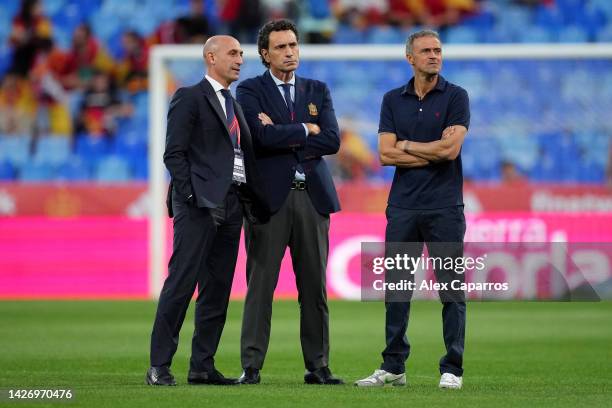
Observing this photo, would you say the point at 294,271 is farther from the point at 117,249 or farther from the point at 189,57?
the point at 189,57

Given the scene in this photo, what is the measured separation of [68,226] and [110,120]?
4193 millimetres

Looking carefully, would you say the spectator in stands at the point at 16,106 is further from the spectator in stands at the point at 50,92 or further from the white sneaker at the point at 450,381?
the white sneaker at the point at 450,381

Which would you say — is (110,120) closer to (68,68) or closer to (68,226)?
(68,68)

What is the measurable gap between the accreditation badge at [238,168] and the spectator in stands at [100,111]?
43.3 ft

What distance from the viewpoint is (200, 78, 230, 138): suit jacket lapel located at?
7.98 m

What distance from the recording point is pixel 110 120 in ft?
69.5

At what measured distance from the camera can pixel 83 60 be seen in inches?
877

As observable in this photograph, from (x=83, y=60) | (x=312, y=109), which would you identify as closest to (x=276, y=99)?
(x=312, y=109)

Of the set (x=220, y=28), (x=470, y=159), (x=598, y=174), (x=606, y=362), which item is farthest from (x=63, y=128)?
(x=606, y=362)

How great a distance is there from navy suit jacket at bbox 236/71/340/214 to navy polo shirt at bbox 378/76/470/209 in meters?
0.52

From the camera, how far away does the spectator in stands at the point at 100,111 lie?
2109 cm

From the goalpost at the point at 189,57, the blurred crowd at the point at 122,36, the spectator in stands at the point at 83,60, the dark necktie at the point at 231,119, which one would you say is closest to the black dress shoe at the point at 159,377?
the dark necktie at the point at 231,119

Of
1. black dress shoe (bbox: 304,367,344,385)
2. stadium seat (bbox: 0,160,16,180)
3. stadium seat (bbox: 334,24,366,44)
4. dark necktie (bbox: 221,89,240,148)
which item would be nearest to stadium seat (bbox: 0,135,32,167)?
stadium seat (bbox: 0,160,16,180)

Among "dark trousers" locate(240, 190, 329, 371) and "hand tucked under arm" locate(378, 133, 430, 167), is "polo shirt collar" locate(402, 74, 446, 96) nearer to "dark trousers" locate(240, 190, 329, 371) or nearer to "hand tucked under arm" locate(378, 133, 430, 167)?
"hand tucked under arm" locate(378, 133, 430, 167)
